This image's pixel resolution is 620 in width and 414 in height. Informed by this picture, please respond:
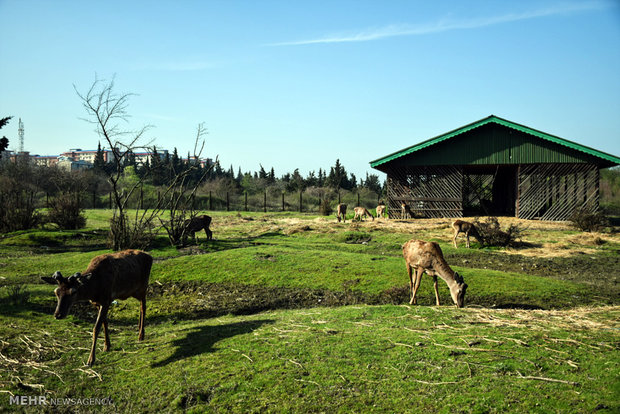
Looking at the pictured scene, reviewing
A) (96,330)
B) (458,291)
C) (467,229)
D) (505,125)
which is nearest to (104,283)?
(96,330)

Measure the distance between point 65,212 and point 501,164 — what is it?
28875 millimetres

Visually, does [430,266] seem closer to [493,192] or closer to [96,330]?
[96,330]

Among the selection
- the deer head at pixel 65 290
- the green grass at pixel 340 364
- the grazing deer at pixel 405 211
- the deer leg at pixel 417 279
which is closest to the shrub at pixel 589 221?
the grazing deer at pixel 405 211

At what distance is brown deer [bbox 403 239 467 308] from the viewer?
9.53m

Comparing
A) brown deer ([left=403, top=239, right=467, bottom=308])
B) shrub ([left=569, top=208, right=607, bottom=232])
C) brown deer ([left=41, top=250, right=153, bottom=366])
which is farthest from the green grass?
shrub ([left=569, top=208, right=607, bottom=232])

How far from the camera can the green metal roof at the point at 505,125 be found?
2764 centimetres

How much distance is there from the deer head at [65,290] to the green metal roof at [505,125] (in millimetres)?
27340

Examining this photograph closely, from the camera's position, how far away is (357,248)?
720 inches

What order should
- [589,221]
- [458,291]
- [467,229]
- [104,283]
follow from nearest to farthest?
1. [104,283]
2. [458,291]
3. [467,229]
4. [589,221]

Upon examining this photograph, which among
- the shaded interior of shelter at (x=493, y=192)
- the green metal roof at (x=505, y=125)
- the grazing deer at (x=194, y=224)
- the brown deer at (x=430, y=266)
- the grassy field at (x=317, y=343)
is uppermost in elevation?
the green metal roof at (x=505, y=125)

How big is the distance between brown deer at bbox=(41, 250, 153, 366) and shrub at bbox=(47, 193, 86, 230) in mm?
17188

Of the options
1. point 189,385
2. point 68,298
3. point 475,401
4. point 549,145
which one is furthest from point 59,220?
point 549,145

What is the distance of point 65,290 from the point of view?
6.57 m

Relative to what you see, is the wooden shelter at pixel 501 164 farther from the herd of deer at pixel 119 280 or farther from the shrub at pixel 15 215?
the shrub at pixel 15 215
